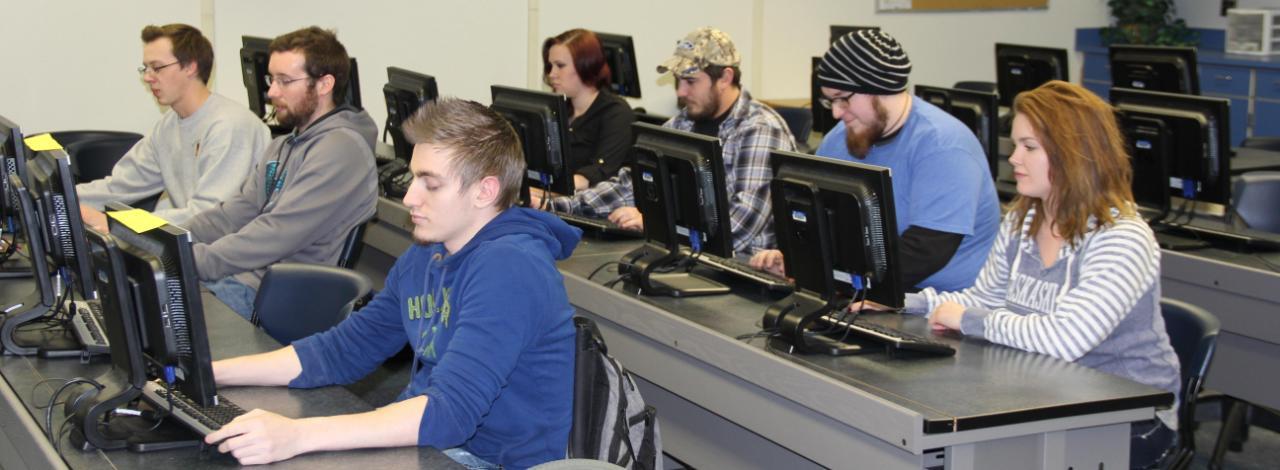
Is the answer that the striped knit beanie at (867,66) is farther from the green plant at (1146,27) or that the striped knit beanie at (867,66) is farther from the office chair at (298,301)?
the green plant at (1146,27)

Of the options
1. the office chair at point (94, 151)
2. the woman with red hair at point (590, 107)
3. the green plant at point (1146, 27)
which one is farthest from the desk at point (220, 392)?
the green plant at point (1146, 27)

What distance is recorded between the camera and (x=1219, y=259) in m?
3.64

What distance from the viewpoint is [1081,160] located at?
2523 millimetres

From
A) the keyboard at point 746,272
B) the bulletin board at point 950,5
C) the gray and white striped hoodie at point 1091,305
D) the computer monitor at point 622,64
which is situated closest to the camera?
the gray and white striped hoodie at point 1091,305

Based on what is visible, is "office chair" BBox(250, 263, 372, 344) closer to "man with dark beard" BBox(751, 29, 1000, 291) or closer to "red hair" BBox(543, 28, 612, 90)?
"man with dark beard" BBox(751, 29, 1000, 291)

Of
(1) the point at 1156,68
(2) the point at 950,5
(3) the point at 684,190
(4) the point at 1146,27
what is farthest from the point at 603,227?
(4) the point at 1146,27

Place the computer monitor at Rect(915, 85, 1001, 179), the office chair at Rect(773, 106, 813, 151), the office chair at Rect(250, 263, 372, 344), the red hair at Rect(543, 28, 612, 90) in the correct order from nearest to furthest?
the office chair at Rect(250, 263, 372, 344) < the red hair at Rect(543, 28, 612, 90) < the computer monitor at Rect(915, 85, 1001, 179) < the office chair at Rect(773, 106, 813, 151)

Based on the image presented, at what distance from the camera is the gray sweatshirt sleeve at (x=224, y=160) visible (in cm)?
397

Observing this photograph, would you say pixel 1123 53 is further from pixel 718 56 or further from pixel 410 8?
pixel 410 8

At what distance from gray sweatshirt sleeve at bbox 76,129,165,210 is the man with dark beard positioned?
2.36 meters

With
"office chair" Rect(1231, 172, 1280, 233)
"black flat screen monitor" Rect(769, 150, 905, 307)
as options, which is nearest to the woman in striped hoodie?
"black flat screen monitor" Rect(769, 150, 905, 307)

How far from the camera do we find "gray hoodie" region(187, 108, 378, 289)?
342 centimetres

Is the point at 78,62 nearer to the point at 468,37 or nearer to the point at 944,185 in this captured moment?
the point at 468,37

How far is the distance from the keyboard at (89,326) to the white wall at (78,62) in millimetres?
3508
